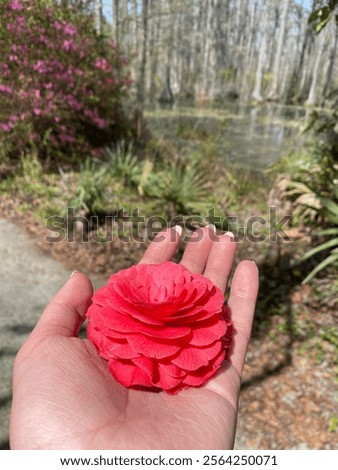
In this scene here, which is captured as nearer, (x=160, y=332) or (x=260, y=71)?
(x=160, y=332)

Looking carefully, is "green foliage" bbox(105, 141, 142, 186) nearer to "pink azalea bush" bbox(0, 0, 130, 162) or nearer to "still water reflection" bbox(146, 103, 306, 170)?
"pink azalea bush" bbox(0, 0, 130, 162)

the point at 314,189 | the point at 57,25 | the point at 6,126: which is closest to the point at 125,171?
the point at 6,126

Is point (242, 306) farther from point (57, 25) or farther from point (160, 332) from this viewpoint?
point (57, 25)

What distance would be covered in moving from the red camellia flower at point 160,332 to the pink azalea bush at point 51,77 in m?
6.47

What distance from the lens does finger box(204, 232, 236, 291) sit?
2.11 meters

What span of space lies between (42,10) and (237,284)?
7305 mm

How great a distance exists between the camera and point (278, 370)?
3.35 metres

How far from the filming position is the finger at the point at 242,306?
1.75 m

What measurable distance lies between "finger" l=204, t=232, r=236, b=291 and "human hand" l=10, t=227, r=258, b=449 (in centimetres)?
48

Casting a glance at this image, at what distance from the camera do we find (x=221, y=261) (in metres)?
2.15

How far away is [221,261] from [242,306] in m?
0.33
